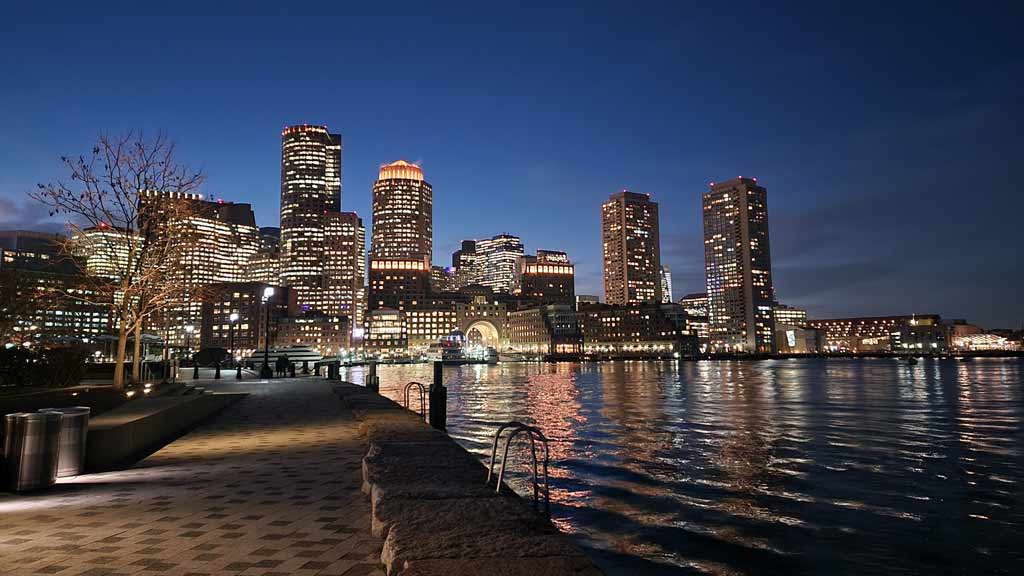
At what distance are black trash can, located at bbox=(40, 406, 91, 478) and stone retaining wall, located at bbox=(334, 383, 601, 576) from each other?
5.18 m

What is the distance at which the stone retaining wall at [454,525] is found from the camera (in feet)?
15.5

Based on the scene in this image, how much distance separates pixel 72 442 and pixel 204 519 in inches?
181

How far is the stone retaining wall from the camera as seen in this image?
186 inches

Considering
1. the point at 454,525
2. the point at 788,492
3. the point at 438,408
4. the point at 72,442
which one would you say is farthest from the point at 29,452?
the point at 788,492

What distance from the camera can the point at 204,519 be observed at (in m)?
7.84

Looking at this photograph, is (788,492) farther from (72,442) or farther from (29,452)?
(29,452)

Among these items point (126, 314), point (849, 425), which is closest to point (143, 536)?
point (126, 314)

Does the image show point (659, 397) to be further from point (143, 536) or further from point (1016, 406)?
point (143, 536)

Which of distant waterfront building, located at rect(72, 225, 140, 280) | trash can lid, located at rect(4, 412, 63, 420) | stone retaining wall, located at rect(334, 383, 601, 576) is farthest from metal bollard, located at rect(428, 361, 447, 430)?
trash can lid, located at rect(4, 412, 63, 420)

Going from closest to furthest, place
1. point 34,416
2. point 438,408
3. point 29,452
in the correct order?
point 29,452
point 34,416
point 438,408

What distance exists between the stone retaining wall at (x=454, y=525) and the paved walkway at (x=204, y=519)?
504 mm

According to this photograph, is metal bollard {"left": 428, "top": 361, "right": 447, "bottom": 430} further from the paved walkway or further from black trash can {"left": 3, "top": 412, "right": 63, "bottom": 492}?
black trash can {"left": 3, "top": 412, "right": 63, "bottom": 492}

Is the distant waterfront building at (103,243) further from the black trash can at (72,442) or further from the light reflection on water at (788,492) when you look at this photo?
the black trash can at (72,442)

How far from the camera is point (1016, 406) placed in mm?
41688
